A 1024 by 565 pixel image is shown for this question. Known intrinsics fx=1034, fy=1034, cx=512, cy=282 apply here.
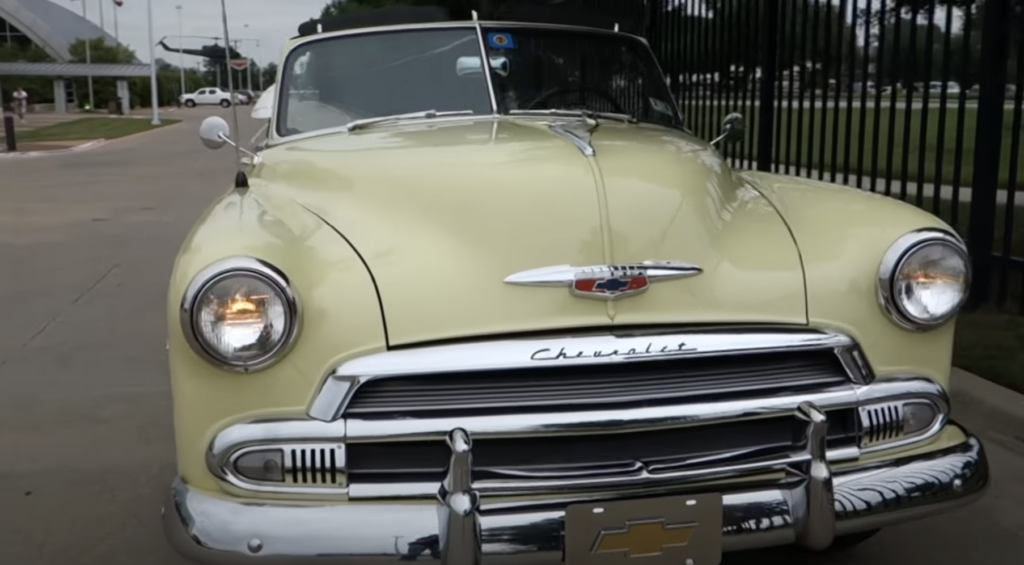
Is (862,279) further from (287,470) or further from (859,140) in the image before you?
(859,140)

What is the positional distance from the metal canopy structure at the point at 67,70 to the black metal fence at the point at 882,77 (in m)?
52.2

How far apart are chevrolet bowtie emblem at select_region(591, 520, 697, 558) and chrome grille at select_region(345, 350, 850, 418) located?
27 centimetres

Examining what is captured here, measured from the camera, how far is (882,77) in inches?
241

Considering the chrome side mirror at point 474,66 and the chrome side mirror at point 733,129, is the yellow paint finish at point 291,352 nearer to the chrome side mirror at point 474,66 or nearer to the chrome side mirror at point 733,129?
the chrome side mirror at point 474,66

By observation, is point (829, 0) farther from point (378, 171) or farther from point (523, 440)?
point (523, 440)

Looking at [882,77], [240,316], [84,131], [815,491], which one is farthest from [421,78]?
[84,131]

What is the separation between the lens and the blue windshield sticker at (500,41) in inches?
153

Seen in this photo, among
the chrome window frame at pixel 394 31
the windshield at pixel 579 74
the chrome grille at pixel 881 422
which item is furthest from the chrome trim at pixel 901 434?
the windshield at pixel 579 74

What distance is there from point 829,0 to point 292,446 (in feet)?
17.2

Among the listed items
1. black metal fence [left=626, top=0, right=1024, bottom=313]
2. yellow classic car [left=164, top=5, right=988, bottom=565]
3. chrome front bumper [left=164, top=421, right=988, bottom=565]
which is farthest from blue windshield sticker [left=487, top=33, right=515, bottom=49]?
black metal fence [left=626, top=0, right=1024, bottom=313]

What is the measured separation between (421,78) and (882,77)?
3449mm

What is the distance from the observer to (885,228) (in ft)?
8.67

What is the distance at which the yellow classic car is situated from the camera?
86.7 inches

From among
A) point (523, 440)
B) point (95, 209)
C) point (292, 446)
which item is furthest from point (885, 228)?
point (95, 209)
